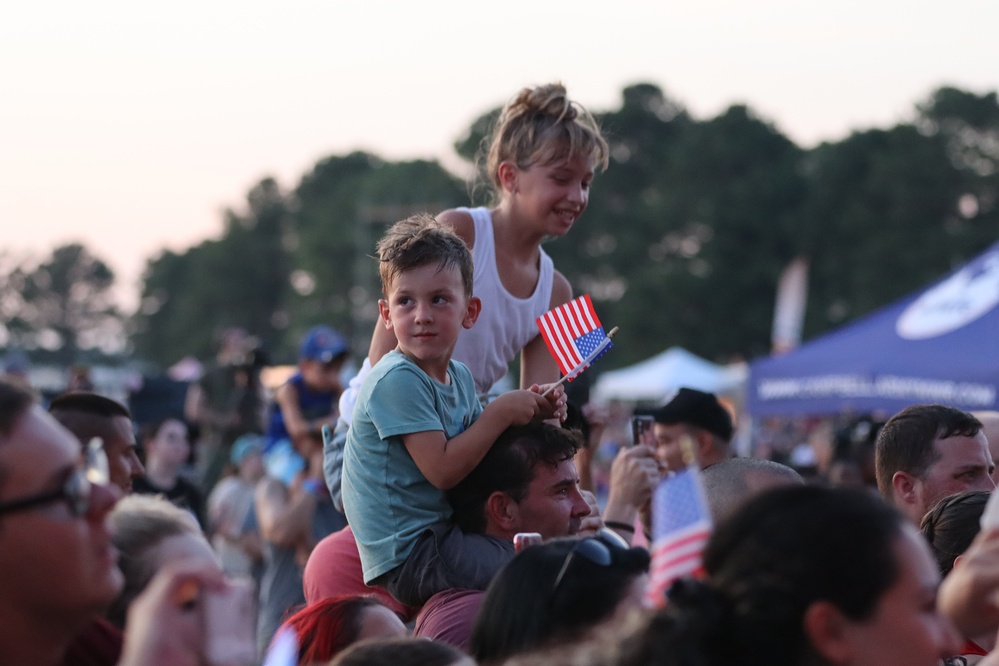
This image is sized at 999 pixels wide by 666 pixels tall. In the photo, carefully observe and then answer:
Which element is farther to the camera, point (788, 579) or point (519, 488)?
point (519, 488)

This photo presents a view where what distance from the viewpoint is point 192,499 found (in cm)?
775

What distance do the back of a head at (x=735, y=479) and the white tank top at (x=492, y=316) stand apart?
0.87 meters

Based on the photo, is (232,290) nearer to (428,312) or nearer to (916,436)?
(916,436)

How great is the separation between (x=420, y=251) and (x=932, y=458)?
80.1 inches

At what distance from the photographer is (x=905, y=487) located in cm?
467

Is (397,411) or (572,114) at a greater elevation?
(572,114)

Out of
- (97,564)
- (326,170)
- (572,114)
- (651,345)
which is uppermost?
(572,114)

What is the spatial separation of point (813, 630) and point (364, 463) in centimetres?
190

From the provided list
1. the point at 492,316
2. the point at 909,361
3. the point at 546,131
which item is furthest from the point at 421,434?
the point at 909,361

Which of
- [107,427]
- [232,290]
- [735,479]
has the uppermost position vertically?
[107,427]

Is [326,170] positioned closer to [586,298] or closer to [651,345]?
[651,345]

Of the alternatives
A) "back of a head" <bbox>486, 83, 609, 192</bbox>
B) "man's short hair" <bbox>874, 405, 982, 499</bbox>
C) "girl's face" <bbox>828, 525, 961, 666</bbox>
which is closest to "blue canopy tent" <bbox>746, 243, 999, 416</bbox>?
"man's short hair" <bbox>874, 405, 982, 499</bbox>

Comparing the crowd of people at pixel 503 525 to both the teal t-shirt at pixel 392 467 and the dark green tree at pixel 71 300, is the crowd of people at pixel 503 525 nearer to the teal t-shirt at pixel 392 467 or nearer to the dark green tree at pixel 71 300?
the teal t-shirt at pixel 392 467

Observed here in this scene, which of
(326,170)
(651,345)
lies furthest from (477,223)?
(326,170)
